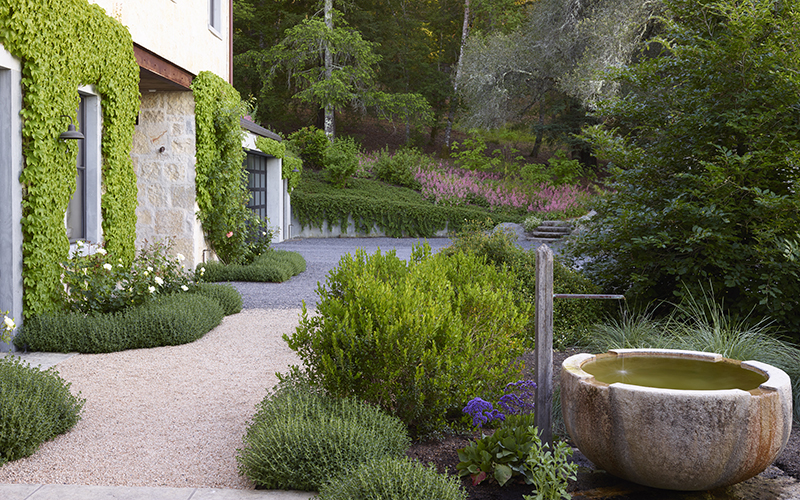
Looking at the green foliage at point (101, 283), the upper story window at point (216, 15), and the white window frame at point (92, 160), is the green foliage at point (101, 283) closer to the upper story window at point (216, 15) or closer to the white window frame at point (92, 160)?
the white window frame at point (92, 160)

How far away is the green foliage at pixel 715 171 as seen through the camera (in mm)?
5113

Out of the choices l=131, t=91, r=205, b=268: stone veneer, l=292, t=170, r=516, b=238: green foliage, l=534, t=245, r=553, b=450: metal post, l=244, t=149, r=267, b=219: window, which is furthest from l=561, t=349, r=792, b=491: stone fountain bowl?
l=292, t=170, r=516, b=238: green foliage

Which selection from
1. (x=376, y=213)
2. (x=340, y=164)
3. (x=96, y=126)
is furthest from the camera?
(x=340, y=164)

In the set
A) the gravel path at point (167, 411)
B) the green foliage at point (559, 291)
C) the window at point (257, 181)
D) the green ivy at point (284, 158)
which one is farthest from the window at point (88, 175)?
the green ivy at point (284, 158)

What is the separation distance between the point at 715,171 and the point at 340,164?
50.7 ft

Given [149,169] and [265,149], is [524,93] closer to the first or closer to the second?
[265,149]

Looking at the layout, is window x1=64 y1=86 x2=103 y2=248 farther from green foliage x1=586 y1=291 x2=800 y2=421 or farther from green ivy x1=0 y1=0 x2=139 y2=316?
green foliage x1=586 y1=291 x2=800 y2=421

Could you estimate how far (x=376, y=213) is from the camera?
19.0 m

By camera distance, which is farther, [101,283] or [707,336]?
[101,283]

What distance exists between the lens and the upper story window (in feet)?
33.7

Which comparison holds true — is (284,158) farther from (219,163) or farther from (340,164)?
(219,163)

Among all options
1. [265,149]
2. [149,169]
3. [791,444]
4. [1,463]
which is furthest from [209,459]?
[265,149]

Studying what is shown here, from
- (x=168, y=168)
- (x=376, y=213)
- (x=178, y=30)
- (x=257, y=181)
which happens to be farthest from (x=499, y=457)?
(x=376, y=213)

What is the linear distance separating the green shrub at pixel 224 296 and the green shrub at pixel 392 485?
510 cm
